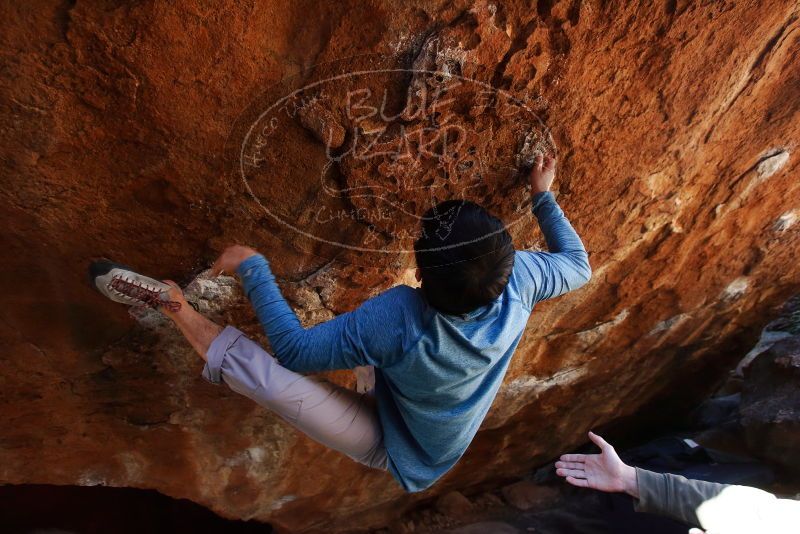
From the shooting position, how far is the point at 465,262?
1.11 metres

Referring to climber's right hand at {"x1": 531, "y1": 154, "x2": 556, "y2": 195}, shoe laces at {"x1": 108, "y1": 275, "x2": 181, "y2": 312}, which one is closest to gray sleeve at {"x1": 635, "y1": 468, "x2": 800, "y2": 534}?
climber's right hand at {"x1": 531, "y1": 154, "x2": 556, "y2": 195}

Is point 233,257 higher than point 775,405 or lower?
lower

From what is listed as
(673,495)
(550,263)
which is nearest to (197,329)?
(550,263)

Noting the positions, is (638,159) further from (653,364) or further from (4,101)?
(653,364)

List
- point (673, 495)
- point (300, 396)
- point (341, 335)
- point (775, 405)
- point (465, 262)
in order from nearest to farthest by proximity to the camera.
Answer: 1. point (465, 262)
2. point (341, 335)
3. point (300, 396)
4. point (673, 495)
5. point (775, 405)

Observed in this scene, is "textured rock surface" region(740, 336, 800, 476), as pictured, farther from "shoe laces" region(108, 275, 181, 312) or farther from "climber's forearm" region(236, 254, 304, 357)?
"shoe laces" region(108, 275, 181, 312)

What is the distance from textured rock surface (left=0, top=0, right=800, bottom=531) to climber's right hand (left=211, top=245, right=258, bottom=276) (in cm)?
11

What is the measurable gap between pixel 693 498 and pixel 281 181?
5.59 feet

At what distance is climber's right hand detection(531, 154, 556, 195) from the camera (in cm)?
166

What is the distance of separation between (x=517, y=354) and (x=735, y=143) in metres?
1.36

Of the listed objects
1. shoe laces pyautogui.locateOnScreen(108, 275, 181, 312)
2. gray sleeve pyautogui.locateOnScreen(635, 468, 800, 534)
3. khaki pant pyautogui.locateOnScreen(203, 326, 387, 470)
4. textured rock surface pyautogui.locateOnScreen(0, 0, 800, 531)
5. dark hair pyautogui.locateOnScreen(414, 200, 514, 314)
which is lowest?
gray sleeve pyautogui.locateOnScreen(635, 468, 800, 534)

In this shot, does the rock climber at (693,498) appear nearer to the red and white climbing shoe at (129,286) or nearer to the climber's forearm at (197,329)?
the climber's forearm at (197,329)

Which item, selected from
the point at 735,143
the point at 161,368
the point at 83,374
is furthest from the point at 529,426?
the point at 83,374

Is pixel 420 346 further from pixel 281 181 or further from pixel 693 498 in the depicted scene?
pixel 693 498
